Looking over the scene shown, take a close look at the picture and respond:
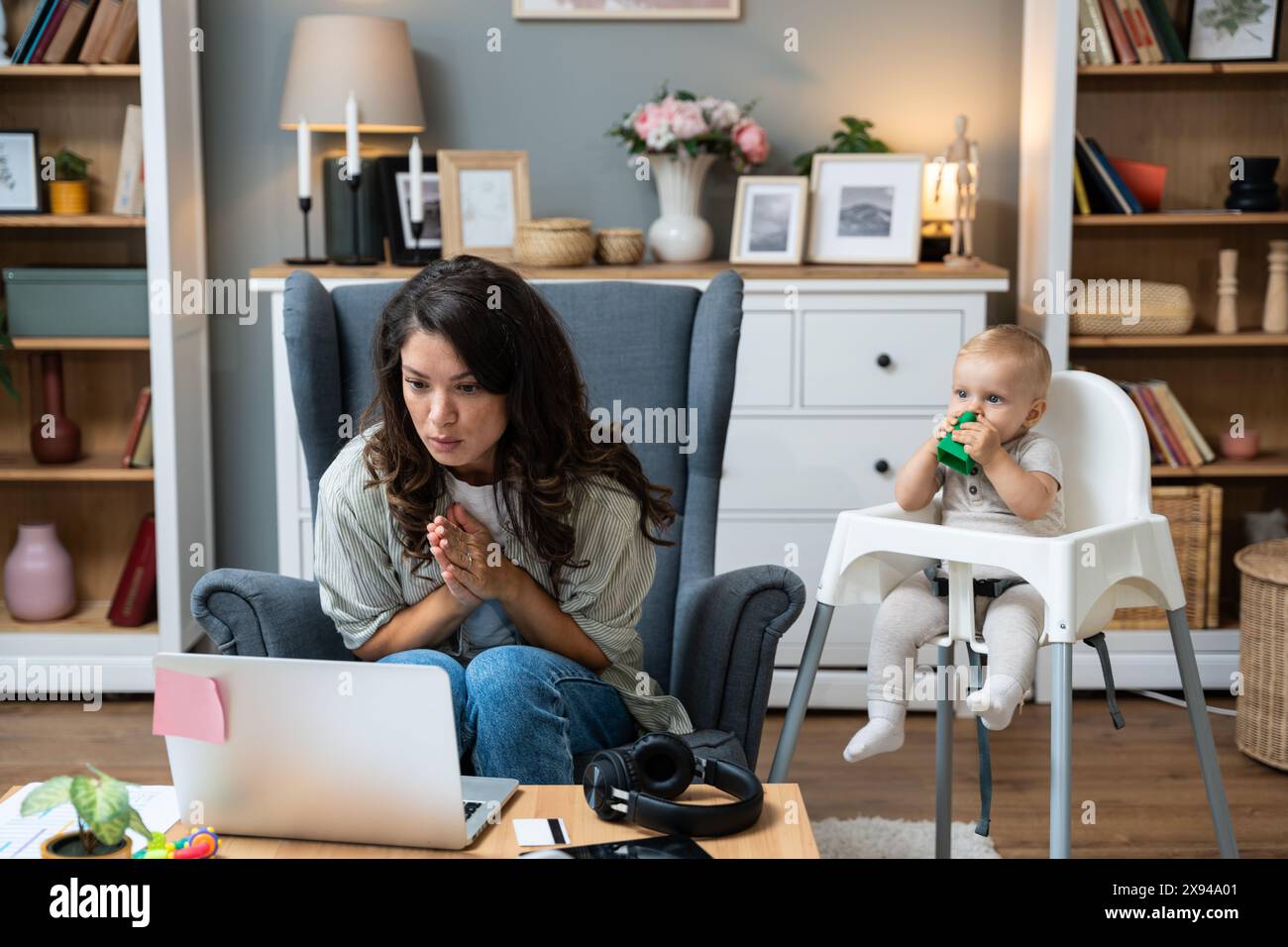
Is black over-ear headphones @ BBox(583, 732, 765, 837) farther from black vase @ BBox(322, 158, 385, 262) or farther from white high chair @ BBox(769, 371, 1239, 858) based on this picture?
black vase @ BBox(322, 158, 385, 262)

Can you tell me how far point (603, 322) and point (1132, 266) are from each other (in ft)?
5.55

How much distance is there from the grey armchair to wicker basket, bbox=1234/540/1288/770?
4.07 ft

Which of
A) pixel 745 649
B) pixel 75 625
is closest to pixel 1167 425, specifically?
pixel 745 649

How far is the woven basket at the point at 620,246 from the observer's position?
3109mm

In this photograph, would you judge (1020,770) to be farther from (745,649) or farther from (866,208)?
(866,208)

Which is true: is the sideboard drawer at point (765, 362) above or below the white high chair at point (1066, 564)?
above

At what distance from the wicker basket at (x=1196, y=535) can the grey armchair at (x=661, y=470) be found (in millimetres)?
1421

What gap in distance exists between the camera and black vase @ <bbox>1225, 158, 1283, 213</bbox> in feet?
10.2

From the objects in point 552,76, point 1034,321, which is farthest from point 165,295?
point 1034,321

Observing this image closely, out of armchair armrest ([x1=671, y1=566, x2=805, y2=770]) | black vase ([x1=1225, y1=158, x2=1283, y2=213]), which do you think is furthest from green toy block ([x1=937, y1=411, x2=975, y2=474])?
black vase ([x1=1225, y1=158, x2=1283, y2=213])

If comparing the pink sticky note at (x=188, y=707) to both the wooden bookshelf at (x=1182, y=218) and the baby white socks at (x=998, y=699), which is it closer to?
Answer: the baby white socks at (x=998, y=699)

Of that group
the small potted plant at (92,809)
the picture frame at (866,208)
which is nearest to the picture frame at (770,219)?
the picture frame at (866,208)

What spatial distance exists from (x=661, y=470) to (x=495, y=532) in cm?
49

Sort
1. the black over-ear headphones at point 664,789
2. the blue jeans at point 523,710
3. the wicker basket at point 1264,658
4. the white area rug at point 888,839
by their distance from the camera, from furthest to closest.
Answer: the wicker basket at point 1264,658, the white area rug at point 888,839, the blue jeans at point 523,710, the black over-ear headphones at point 664,789
